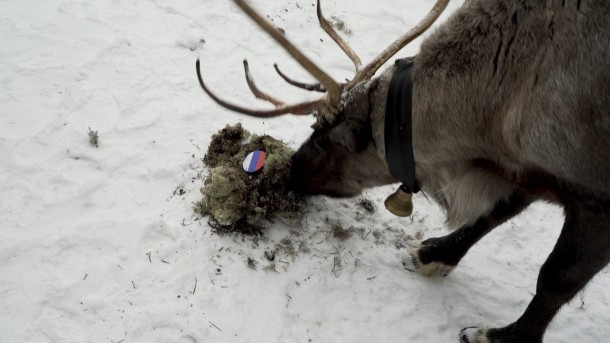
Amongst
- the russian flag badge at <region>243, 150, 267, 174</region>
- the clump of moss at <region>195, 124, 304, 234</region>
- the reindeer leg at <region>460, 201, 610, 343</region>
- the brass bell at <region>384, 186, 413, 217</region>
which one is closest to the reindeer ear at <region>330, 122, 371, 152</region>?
the brass bell at <region>384, 186, 413, 217</region>

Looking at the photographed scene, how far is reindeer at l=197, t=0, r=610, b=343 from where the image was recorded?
1.74m

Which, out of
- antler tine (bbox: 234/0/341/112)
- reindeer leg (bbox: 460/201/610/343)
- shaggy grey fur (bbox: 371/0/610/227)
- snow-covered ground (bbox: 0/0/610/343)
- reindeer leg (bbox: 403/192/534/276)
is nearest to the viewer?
shaggy grey fur (bbox: 371/0/610/227)

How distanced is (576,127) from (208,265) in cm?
205

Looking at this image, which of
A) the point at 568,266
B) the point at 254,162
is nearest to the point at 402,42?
the point at 254,162

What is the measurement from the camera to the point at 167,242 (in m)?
2.81

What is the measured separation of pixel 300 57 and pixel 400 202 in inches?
42.3

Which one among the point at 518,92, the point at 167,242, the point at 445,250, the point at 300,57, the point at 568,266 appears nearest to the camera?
the point at 518,92

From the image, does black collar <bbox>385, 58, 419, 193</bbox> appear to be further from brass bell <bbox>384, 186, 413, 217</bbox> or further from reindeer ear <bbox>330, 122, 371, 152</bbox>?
brass bell <bbox>384, 186, 413, 217</bbox>

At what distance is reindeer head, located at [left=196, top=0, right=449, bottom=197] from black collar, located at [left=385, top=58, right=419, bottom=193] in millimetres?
127

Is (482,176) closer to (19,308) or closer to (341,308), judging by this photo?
(341,308)

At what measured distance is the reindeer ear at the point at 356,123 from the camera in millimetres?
2238

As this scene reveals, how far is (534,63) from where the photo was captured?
180cm

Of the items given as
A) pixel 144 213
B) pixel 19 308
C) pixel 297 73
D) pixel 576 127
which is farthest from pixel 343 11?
pixel 19 308

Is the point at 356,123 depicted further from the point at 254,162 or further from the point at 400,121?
the point at 254,162
